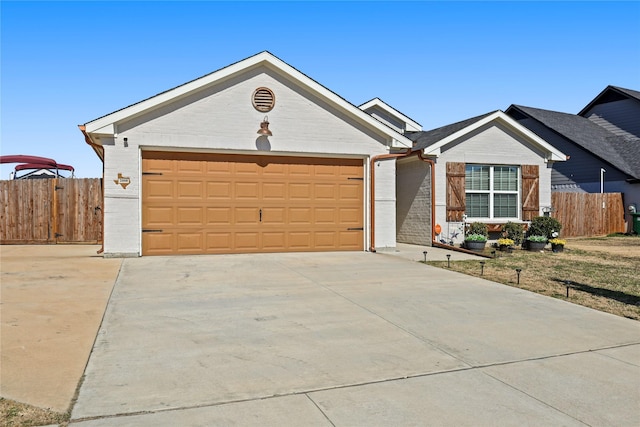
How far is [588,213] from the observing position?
2070cm

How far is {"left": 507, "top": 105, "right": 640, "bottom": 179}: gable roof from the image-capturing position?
23.5 meters

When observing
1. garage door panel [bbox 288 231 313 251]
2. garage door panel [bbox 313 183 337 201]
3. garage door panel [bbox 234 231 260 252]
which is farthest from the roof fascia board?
garage door panel [bbox 234 231 260 252]

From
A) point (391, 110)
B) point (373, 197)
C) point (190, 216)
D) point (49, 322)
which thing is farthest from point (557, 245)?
point (49, 322)

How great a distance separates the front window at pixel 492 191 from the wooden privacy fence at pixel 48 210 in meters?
11.6

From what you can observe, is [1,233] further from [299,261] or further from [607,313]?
[607,313]

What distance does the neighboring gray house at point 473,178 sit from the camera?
1528 centimetres

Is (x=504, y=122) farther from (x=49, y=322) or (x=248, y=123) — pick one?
(x=49, y=322)

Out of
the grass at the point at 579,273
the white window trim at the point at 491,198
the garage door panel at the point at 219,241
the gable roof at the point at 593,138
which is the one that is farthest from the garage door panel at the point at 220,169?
the gable roof at the point at 593,138

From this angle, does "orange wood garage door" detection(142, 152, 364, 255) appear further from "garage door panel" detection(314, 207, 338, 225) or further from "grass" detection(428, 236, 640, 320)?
"grass" detection(428, 236, 640, 320)

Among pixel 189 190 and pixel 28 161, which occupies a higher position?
pixel 28 161

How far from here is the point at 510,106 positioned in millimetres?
28922

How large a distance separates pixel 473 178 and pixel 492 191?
0.82 metres

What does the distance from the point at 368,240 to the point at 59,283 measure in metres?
7.59

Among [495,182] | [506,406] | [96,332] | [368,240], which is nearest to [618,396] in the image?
[506,406]
